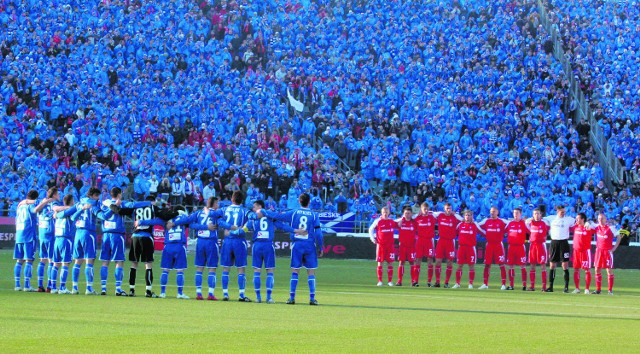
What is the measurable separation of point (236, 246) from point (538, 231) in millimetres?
9662

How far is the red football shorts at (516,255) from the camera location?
95.2 ft

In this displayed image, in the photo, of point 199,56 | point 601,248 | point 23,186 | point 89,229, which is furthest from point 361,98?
point 89,229

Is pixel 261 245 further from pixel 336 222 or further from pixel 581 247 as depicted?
pixel 336 222

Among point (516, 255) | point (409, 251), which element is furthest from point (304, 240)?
point (516, 255)

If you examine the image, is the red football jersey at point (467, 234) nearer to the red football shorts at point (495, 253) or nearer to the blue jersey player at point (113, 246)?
the red football shorts at point (495, 253)

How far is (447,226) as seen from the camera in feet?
98.5

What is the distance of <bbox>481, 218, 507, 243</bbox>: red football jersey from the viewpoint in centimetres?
2952

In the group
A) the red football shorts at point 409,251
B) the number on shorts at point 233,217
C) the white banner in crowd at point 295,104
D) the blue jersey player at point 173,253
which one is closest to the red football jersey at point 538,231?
the red football shorts at point 409,251

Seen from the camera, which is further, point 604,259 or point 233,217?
point 604,259

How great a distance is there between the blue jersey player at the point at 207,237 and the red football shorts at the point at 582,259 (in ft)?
33.2

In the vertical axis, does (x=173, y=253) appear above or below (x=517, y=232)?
below

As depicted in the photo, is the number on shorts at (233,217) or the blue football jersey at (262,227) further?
the number on shorts at (233,217)

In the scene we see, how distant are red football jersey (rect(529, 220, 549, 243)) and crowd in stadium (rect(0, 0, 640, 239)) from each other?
12.8 metres

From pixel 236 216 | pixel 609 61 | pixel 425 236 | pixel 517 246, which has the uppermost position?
pixel 609 61
